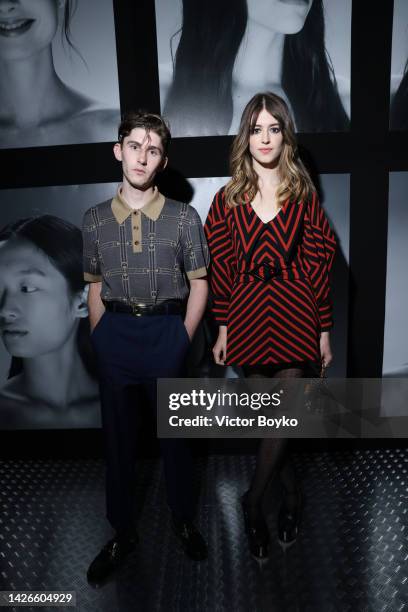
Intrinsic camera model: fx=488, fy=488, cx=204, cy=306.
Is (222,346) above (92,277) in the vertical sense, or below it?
below

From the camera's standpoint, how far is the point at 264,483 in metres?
2.10

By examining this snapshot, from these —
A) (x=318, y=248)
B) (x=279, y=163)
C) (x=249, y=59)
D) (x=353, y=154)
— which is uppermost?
(x=249, y=59)

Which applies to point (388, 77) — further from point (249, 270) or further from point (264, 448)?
point (264, 448)

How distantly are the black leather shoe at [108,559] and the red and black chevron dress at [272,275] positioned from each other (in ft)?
2.94

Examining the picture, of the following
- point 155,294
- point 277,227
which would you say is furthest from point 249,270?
point 155,294

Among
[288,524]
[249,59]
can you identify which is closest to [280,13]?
[249,59]

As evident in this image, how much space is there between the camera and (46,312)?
8.92 ft

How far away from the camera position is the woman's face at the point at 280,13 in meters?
2.39

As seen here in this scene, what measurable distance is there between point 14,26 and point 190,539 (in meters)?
2.57

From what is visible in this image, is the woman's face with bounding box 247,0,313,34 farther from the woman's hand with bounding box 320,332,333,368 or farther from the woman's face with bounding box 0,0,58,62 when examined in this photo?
the woman's hand with bounding box 320,332,333,368

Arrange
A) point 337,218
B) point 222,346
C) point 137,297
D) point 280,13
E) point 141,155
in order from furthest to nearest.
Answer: point 337,218 → point 280,13 → point 222,346 → point 137,297 → point 141,155

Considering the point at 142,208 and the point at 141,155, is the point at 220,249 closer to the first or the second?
the point at 142,208

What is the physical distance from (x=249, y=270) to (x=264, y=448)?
2.52 ft

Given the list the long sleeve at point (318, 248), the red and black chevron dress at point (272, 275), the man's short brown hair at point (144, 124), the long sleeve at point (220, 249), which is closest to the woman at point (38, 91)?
the man's short brown hair at point (144, 124)
